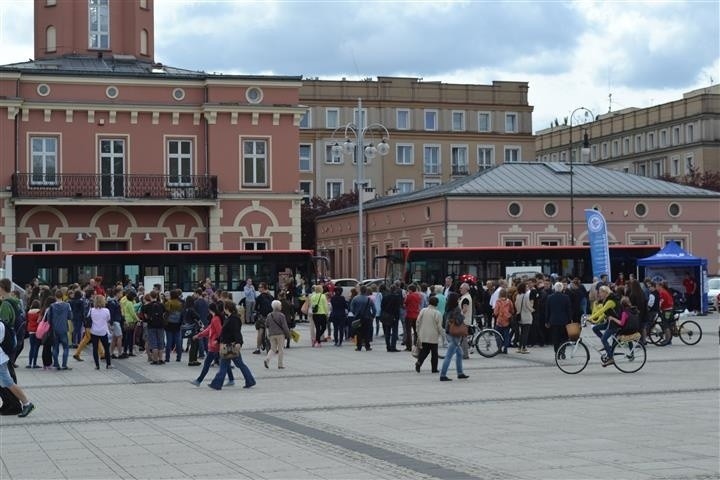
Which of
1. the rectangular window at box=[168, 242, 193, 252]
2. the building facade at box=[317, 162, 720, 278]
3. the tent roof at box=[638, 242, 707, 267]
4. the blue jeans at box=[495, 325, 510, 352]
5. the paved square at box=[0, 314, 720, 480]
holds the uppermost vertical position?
the building facade at box=[317, 162, 720, 278]

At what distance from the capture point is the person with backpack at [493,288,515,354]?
28766mm

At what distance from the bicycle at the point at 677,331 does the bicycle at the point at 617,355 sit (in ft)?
24.3

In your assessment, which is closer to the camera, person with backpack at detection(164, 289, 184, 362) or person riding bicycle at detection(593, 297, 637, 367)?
person riding bicycle at detection(593, 297, 637, 367)

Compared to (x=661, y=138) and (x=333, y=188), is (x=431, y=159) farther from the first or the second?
(x=661, y=138)

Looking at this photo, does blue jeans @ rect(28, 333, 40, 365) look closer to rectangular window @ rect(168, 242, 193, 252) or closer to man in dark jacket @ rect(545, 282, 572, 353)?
man in dark jacket @ rect(545, 282, 572, 353)

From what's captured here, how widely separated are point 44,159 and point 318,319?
21078 mm

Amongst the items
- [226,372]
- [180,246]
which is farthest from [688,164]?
[226,372]

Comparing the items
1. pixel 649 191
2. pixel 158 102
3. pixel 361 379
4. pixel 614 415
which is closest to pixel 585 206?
pixel 649 191

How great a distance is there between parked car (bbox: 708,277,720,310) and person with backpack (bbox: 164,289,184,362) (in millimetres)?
28416

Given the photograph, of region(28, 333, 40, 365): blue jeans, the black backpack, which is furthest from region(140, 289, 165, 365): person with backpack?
the black backpack

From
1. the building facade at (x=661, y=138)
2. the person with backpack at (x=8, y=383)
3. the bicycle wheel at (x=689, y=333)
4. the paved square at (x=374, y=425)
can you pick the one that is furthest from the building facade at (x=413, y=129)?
the person with backpack at (x=8, y=383)

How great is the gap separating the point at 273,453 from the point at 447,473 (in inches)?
92.4

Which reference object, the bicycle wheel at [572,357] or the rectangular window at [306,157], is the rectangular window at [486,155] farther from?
the bicycle wheel at [572,357]

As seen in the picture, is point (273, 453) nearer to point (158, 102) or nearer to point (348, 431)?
point (348, 431)
